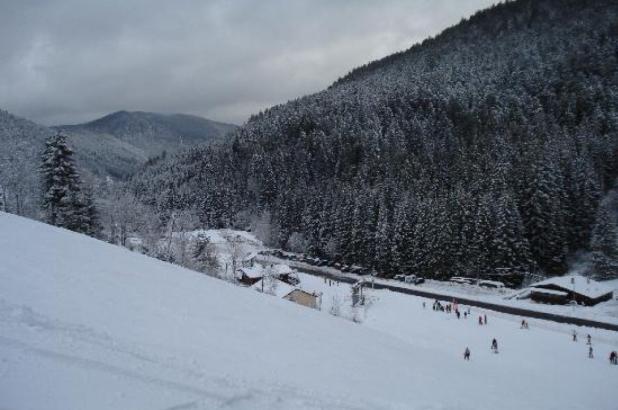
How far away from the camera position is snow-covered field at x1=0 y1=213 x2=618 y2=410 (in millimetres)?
9125

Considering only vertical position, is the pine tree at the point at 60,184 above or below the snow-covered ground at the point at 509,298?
above

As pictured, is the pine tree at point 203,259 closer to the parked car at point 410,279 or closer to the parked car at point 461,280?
the parked car at point 410,279

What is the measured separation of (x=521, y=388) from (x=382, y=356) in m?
9.16

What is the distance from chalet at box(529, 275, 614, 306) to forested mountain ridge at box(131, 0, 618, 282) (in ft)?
27.4

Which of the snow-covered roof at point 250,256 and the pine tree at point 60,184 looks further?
the snow-covered roof at point 250,256

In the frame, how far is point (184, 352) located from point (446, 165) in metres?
94.6

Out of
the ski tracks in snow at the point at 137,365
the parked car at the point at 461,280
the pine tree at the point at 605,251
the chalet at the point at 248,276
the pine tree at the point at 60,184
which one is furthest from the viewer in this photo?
the chalet at the point at 248,276

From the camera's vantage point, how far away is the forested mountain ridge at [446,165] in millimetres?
65188

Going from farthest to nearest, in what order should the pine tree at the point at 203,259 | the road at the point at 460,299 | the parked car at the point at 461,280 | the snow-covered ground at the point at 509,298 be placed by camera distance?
the parked car at the point at 461,280 → the pine tree at the point at 203,259 → the snow-covered ground at the point at 509,298 → the road at the point at 460,299

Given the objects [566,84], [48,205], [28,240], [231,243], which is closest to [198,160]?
[231,243]

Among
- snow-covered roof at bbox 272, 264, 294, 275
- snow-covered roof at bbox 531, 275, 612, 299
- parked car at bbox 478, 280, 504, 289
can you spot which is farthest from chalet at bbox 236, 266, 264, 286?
snow-covered roof at bbox 531, 275, 612, 299

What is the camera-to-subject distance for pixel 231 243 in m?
97.5

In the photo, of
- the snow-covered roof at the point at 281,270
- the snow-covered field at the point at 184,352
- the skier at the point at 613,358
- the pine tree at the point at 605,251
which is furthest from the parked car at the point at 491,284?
the snow-covered field at the point at 184,352

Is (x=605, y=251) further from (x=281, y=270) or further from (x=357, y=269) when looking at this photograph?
(x=281, y=270)
